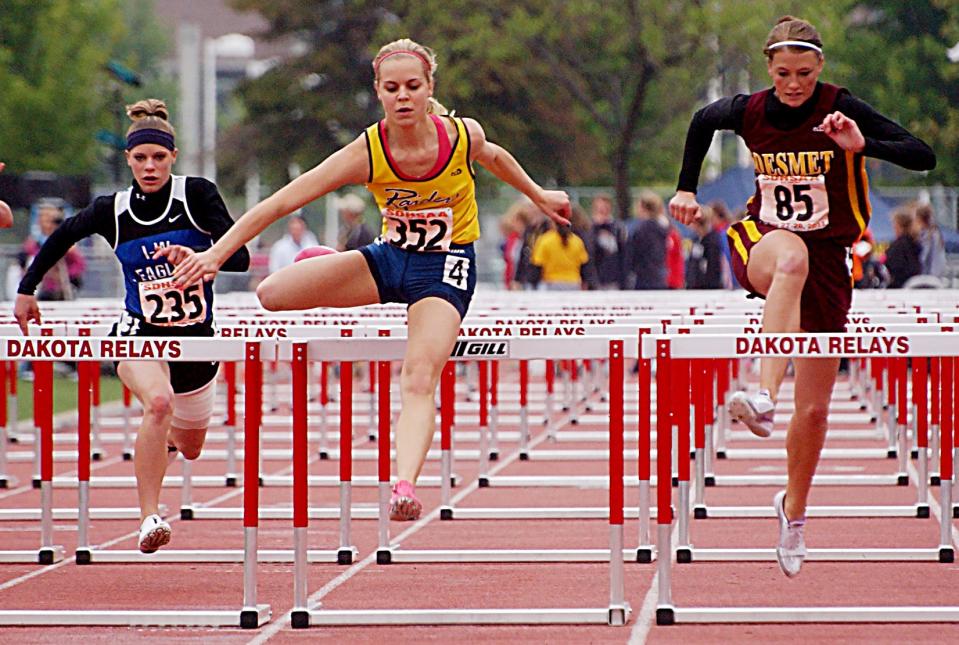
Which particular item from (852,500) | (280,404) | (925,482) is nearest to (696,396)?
(925,482)

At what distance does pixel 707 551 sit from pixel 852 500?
9.62 ft

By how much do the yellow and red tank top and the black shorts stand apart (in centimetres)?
133

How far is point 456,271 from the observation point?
8078 mm

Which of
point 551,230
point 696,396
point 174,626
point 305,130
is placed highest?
point 305,130

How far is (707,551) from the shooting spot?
9508 millimetres

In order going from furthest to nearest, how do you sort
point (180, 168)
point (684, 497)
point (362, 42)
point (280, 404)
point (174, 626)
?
point (180, 168), point (362, 42), point (280, 404), point (684, 497), point (174, 626)

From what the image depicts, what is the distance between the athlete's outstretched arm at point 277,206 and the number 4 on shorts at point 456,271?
0.51 metres

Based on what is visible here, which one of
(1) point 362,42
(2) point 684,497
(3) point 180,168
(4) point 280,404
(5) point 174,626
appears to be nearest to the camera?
(5) point 174,626

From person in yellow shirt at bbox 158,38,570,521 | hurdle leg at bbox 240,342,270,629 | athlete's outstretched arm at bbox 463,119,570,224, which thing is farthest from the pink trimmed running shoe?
athlete's outstretched arm at bbox 463,119,570,224

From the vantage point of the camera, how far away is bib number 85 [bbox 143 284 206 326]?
8953 millimetres

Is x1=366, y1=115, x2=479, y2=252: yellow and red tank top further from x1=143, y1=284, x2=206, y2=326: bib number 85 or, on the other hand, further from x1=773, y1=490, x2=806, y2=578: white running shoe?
x1=773, y1=490, x2=806, y2=578: white running shoe

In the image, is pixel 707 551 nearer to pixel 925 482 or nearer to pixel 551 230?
pixel 925 482

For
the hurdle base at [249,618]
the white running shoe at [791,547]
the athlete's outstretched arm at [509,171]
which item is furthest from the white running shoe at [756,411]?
the hurdle base at [249,618]

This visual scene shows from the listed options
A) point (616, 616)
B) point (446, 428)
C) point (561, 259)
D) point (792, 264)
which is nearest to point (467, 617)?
point (616, 616)
